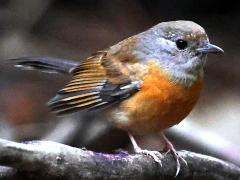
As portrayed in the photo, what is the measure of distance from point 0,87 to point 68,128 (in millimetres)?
1816

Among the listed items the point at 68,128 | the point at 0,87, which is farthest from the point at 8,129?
the point at 0,87

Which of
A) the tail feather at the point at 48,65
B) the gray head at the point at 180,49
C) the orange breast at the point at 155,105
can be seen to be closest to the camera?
the orange breast at the point at 155,105

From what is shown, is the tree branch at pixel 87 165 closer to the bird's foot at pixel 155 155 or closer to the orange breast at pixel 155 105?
the bird's foot at pixel 155 155

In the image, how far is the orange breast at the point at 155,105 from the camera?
440 centimetres

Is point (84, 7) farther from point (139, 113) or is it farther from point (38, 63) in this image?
point (139, 113)

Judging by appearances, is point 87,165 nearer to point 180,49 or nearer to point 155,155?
point 155,155

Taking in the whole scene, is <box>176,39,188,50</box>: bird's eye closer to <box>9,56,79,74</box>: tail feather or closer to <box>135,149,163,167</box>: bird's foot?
<box>135,149,163,167</box>: bird's foot

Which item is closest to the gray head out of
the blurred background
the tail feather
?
the tail feather

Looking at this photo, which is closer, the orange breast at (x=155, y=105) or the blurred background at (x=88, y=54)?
the orange breast at (x=155, y=105)

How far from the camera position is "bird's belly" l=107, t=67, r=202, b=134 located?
4402mm

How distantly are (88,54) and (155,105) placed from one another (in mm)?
3987

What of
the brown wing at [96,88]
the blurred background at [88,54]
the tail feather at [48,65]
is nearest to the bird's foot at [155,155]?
the brown wing at [96,88]

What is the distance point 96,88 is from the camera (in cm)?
478

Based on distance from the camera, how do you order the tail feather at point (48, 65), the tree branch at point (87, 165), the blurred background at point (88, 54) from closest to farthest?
the tree branch at point (87, 165) < the tail feather at point (48, 65) < the blurred background at point (88, 54)
